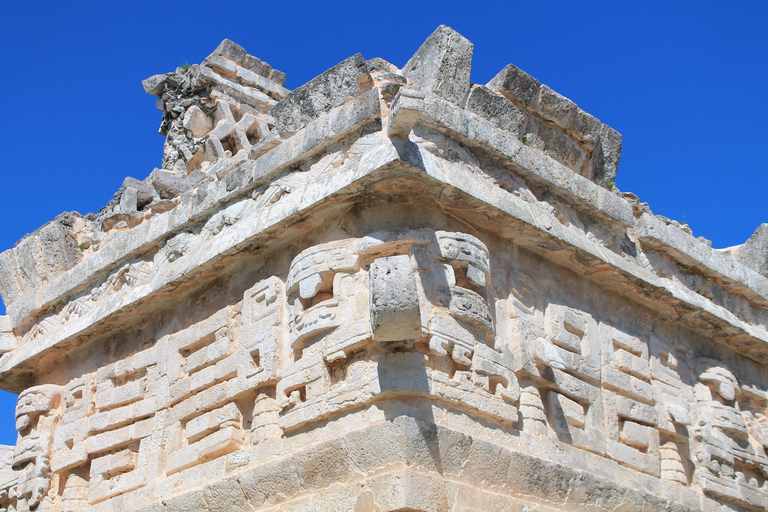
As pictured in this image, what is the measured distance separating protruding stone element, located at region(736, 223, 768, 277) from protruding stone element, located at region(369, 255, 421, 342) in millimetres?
4472

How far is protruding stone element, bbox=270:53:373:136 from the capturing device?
232 inches

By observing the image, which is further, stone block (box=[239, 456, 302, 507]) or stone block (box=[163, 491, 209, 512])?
stone block (box=[163, 491, 209, 512])

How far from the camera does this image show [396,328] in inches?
180

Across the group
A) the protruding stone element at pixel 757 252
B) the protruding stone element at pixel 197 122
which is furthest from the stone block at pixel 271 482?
the protruding stone element at pixel 197 122

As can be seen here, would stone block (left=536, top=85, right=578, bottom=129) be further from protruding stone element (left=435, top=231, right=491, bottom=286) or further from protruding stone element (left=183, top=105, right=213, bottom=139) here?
protruding stone element (left=183, top=105, right=213, bottom=139)

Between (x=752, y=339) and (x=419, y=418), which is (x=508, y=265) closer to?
(x=419, y=418)

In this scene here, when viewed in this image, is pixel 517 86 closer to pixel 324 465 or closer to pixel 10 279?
pixel 324 465

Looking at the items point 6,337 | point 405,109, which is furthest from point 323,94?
point 6,337

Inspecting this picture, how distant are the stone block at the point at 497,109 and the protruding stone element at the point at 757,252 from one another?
2.88 meters

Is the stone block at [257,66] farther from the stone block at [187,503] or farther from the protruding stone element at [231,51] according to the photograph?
the stone block at [187,503]

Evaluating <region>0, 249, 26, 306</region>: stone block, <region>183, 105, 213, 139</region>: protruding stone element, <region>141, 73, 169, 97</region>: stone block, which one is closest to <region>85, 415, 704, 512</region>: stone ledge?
<region>0, 249, 26, 306</region>: stone block

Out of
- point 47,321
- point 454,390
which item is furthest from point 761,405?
point 47,321

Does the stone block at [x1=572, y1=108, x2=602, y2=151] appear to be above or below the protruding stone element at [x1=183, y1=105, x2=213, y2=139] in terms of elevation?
below

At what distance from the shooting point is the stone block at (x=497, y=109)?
6094 millimetres
